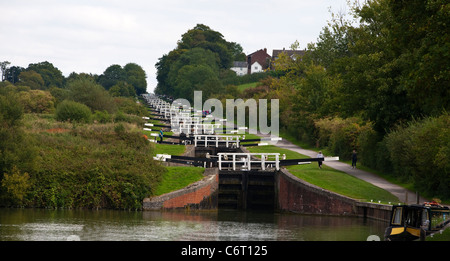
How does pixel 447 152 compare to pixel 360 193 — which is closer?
pixel 447 152

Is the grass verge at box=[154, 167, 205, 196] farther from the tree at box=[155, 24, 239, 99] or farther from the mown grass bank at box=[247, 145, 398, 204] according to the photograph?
the tree at box=[155, 24, 239, 99]

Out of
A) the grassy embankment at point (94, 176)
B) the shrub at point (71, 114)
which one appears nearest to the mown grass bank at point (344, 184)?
the grassy embankment at point (94, 176)

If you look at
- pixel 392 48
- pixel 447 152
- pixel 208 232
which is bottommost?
pixel 208 232

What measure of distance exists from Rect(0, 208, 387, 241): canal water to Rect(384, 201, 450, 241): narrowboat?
3.01 feet

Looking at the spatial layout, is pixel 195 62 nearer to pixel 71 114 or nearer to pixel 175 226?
pixel 71 114

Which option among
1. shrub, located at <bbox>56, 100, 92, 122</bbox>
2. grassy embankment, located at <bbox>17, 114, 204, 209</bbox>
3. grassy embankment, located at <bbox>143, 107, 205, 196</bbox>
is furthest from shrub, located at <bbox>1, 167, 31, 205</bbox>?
shrub, located at <bbox>56, 100, 92, 122</bbox>

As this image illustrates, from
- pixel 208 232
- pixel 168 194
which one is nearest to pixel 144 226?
pixel 208 232

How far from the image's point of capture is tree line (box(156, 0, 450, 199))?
2708cm

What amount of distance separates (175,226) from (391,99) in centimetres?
2107

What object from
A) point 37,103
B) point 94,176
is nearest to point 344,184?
point 94,176

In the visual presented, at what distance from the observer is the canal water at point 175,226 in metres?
26.2

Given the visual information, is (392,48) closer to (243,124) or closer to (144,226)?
(144,226)

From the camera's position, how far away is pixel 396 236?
25.9 metres

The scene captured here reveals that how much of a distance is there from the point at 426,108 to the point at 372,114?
583 centimetres
